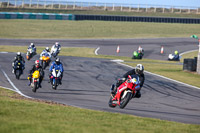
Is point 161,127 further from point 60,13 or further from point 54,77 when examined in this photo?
point 60,13

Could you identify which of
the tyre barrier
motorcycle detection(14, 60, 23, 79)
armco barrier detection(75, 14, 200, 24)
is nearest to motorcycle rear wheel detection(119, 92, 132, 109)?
motorcycle detection(14, 60, 23, 79)

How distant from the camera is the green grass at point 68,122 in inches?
328

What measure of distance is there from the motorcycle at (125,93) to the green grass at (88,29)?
44.6 meters

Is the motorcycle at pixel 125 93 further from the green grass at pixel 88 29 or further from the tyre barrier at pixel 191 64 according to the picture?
the green grass at pixel 88 29

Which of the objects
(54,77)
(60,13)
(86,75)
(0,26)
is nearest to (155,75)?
(86,75)

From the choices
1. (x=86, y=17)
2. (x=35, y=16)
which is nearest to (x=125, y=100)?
(x=35, y=16)

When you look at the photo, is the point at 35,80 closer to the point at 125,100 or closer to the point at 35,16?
the point at 125,100

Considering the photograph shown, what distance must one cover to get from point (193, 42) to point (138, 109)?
4502 cm

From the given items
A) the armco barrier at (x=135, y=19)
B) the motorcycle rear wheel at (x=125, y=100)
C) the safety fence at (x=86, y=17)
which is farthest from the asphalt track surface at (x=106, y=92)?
the armco barrier at (x=135, y=19)

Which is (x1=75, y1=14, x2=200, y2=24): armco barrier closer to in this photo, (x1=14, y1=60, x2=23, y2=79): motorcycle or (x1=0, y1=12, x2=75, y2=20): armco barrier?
(x1=0, y1=12, x2=75, y2=20): armco barrier

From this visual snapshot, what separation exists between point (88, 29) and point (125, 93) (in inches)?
2069

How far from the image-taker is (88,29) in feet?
214

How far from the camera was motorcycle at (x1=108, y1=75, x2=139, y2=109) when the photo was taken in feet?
43.1

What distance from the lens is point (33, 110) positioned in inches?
440
